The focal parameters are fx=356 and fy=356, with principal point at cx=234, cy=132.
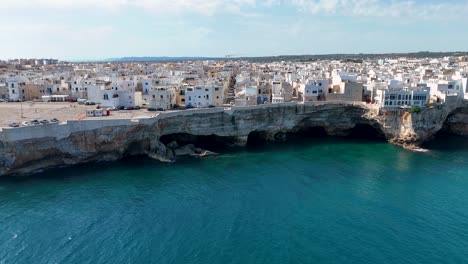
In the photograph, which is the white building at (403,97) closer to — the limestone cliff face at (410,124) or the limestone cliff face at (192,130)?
the limestone cliff face at (410,124)

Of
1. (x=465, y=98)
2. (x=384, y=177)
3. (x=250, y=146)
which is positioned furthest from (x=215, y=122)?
(x=465, y=98)

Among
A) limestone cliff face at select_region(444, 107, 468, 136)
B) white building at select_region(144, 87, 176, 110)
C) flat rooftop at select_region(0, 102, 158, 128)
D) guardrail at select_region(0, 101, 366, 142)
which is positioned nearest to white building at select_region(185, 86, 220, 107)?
white building at select_region(144, 87, 176, 110)

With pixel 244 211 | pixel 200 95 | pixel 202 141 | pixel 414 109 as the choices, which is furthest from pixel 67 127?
pixel 414 109

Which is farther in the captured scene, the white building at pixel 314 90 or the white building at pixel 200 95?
the white building at pixel 314 90

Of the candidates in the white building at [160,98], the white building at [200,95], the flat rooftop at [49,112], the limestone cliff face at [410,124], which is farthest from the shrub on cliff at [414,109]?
the flat rooftop at [49,112]

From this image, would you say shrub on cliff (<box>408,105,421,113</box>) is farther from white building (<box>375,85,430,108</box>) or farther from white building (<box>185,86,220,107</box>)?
white building (<box>185,86,220,107</box>)

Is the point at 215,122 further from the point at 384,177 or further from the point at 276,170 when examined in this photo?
the point at 384,177
